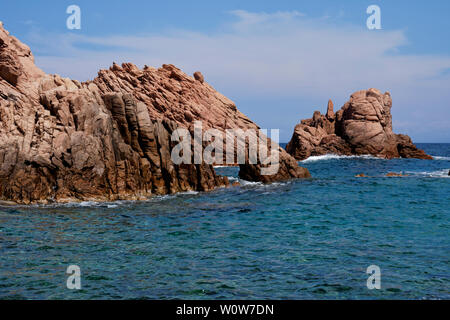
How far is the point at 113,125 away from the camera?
33125 mm

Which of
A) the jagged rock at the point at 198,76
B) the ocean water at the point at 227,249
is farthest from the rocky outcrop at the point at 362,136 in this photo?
the ocean water at the point at 227,249

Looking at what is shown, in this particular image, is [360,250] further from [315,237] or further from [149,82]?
[149,82]

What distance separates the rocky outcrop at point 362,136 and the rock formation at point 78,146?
46041 mm

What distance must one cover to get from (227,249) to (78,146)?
16.8 meters

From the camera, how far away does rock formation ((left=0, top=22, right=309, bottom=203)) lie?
91.7 ft

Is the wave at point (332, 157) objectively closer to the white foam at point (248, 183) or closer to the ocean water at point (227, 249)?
the white foam at point (248, 183)

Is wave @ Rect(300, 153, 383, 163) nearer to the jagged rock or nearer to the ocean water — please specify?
the jagged rock

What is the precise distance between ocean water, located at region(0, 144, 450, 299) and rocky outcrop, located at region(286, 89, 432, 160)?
56.0 meters

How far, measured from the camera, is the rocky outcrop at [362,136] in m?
84.3

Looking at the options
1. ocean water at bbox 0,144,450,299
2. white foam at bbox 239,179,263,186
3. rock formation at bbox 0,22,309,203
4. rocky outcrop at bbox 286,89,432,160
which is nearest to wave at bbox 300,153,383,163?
rocky outcrop at bbox 286,89,432,160

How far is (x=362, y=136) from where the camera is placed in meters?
84.9

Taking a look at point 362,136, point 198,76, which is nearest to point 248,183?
point 198,76
